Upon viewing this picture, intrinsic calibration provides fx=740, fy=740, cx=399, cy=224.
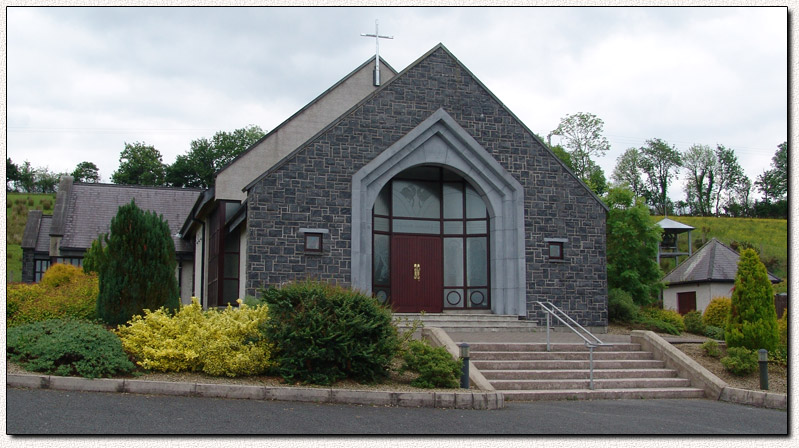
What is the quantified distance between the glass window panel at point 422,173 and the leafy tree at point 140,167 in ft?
149

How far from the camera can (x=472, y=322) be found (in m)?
16.4

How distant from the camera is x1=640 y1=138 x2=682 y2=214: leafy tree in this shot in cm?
4566

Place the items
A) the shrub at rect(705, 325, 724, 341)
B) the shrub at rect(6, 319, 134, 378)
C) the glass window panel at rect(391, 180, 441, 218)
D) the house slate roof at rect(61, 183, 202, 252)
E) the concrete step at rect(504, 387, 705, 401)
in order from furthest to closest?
the house slate roof at rect(61, 183, 202, 252), the glass window panel at rect(391, 180, 441, 218), the shrub at rect(705, 325, 724, 341), the concrete step at rect(504, 387, 705, 401), the shrub at rect(6, 319, 134, 378)

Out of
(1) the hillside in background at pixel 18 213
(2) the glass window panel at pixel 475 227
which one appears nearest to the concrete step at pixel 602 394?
(2) the glass window panel at pixel 475 227

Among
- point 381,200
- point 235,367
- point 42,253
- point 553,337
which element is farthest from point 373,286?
point 42,253

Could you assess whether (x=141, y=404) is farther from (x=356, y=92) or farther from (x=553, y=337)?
(x=356, y=92)

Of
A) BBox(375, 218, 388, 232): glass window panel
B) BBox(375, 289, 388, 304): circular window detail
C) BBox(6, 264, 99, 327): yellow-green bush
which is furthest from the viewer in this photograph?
BBox(375, 218, 388, 232): glass window panel

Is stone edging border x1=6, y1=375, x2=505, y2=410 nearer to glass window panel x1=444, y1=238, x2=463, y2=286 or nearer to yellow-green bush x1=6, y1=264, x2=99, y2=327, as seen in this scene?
yellow-green bush x1=6, y1=264, x2=99, y2=327

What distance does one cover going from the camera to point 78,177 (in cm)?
6088

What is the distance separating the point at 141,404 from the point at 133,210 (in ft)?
18.0

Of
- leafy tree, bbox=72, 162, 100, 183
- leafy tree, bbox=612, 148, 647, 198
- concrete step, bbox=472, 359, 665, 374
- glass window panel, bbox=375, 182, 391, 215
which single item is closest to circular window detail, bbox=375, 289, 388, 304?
glass window panel, bbox=375, 182, 391, 215

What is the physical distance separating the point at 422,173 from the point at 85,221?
17.1 m

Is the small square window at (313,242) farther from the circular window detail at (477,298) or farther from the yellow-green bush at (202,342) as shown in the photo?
the yellow-green bush at (202,342)

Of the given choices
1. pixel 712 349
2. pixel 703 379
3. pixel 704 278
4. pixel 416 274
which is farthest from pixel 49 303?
pixel 704 278
